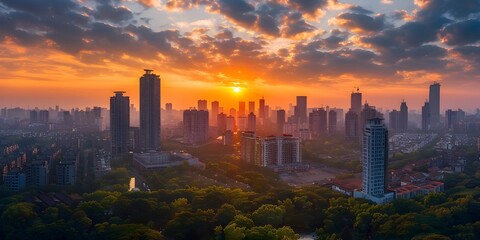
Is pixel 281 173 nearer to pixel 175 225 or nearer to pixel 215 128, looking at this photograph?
pixel 175 225

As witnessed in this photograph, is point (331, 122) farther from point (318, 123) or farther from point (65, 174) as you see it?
point (65, 174)

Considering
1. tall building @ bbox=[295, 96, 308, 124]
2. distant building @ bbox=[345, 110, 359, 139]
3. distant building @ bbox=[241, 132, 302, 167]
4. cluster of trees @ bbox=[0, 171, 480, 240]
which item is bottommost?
cluster of trees @ bbox=[0, 171, 480, 240]

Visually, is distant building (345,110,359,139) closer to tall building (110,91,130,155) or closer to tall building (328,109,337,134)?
tall building (328,109,337,134)

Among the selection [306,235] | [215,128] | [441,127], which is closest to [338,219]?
[306,235]

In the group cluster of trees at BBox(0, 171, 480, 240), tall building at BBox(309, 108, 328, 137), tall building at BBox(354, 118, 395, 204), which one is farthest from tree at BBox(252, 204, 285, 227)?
tall building at BBox(309, 108, 328, 137)

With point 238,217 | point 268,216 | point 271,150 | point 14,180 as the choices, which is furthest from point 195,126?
point 238,217
